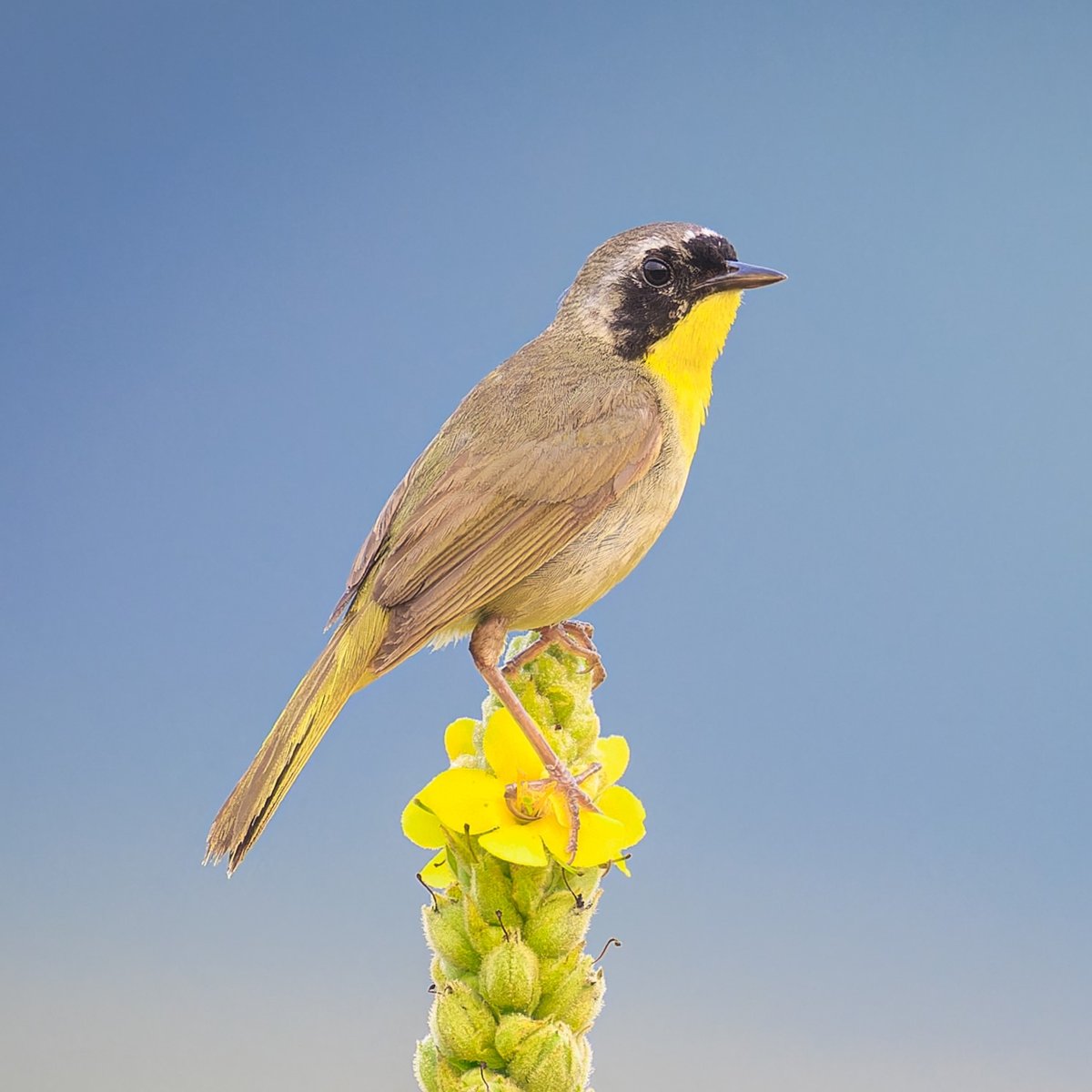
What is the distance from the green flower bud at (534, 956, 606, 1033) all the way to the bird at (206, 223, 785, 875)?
86 centimetres

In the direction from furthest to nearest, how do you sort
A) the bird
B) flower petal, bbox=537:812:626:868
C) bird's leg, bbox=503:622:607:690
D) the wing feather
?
the wing feather < the bird < bird's leg, bbox=503:622:607:690 < flower petal, bbox=537:812:626:868

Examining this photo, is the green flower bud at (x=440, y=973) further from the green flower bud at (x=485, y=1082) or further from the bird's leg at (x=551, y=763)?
the bird's leg at (x=551, y=763)

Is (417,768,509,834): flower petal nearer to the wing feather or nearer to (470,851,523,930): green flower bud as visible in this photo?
(470,851,523,930): green flower bud

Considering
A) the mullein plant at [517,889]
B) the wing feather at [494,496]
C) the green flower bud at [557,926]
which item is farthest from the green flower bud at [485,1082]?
the wing feather at [494,496]

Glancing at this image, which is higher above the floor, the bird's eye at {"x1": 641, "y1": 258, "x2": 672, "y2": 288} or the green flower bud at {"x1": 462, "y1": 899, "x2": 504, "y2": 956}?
the bird's eye at {"x1": 641, "y1": 258, "x2": 672, "y2": 288}

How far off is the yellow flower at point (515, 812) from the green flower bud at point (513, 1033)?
263 millimetres

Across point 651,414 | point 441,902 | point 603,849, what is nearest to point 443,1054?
point 441,902

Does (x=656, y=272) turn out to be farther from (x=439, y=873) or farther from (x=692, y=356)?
(x=439, y=873)

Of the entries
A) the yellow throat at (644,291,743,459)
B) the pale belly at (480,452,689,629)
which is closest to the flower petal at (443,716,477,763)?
the pale belly at (480,452,689,629)

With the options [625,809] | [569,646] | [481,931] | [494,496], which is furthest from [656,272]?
[481,931]

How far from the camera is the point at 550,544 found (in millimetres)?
3508

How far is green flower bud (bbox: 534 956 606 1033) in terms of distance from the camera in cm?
220

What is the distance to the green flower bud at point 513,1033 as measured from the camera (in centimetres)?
211

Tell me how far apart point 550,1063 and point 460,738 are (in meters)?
0.74
